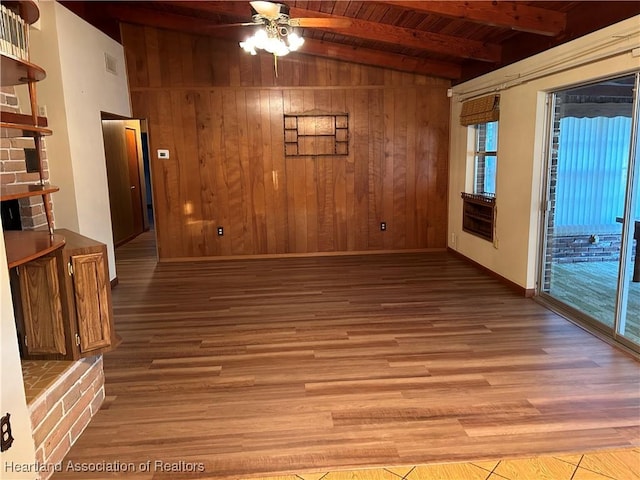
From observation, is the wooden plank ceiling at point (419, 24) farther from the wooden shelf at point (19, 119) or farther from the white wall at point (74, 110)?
the wooden shelf at point (19, 119)

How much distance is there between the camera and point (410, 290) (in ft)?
15.6

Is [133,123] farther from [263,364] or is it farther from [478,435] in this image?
[478,435]

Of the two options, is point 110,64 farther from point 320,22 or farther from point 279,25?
point 320,22

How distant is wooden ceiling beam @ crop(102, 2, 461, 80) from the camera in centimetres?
540

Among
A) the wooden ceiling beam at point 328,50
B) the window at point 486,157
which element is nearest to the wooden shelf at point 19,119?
the wooden ceiling beam at point 328,50

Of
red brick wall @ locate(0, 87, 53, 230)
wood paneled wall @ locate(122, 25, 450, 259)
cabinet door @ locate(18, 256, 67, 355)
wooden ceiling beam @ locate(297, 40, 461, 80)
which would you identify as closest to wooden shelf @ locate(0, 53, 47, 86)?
red brick wall @ locate(0, 87, 53, 230)

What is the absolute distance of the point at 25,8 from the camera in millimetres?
1940

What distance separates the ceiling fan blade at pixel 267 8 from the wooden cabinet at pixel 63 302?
1812 millimetres

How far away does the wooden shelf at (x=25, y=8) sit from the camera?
1.87 metres

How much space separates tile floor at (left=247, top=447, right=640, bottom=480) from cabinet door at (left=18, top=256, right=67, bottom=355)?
1371 mm

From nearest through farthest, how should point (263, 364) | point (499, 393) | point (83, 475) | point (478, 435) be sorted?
1. point (83, 475)
2. point (478, 435)
3. point (499, 393)
4. point (263, 364)

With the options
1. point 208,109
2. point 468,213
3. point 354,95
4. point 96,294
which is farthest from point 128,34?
point 468,213

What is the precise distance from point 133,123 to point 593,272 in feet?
27.1

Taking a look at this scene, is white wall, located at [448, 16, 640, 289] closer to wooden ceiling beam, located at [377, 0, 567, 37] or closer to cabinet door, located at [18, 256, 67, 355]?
wooden ceiling beam, located at [377, 0, 567, 37]
